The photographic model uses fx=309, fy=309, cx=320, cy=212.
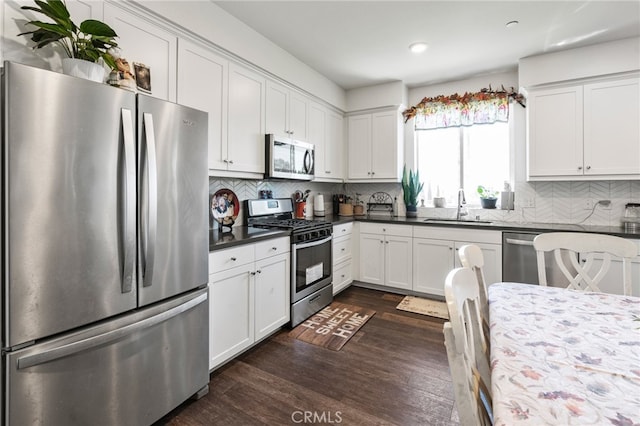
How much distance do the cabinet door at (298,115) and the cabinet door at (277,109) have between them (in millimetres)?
70

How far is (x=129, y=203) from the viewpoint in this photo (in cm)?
142

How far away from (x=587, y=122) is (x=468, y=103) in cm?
122

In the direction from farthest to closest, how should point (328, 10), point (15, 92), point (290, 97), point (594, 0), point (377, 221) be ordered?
point (377, 221) → point (290, 97) → point (328, 10) → point (594, 0) → point (15, 92)

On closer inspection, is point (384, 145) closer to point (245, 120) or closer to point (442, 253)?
point (442, 253)

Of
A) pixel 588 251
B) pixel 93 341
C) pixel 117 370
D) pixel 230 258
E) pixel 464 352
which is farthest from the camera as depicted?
pixel 230 258

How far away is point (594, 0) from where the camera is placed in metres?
2.25

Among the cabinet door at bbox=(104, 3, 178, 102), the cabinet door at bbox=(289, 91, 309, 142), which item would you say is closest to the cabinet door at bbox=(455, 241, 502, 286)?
the cabinet door at bbox=(289, 91, 309, 142)

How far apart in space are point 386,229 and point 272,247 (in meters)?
1.71

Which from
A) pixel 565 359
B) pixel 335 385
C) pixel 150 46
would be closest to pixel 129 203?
pixel 150 46

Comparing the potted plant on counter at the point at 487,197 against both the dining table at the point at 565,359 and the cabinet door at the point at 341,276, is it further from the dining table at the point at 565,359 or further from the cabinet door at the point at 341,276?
the dining table at the point at 565,359

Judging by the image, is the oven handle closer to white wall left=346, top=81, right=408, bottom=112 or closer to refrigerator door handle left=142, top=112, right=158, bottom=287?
refrigerator door handle left=142, top=112, right=158, bottom=287

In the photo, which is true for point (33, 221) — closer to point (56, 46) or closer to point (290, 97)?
point (56, 46)

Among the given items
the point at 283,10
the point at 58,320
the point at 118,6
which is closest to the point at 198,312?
the point at 58,320

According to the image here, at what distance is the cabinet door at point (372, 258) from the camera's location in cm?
379
